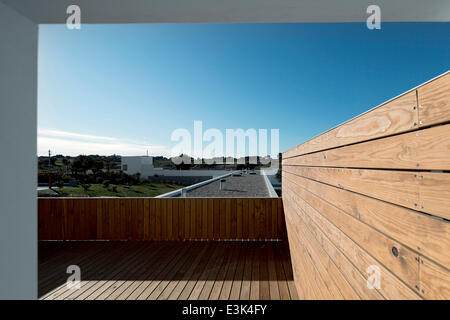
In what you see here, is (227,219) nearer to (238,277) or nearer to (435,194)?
(238,277)

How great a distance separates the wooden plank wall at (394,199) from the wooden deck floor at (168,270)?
1838 mm

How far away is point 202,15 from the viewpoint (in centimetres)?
179

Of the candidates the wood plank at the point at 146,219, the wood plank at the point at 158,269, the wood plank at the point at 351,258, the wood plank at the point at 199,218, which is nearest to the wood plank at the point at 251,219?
the wood plank at the point at 199,218

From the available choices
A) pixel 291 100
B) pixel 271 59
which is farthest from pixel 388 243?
pixel 291 100

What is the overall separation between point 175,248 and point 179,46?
180 inches

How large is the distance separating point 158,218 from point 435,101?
4.53m

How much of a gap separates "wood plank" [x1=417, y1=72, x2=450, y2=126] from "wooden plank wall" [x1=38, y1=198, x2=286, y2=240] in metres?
3.95

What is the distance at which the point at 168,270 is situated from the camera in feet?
10.4

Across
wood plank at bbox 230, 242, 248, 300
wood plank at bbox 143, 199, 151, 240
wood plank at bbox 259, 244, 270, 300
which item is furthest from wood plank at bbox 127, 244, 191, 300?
wood plank at bbox 259, 244, 270, 300

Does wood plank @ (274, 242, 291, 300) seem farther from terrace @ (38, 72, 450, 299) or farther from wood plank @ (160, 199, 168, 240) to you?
wood plank @ (160, 199, 168, 240)

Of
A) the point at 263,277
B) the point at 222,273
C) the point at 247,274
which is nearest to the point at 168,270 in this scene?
the point at 222,273

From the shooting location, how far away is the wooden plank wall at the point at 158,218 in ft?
14.3

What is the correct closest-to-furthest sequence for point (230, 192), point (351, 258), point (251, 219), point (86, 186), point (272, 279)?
point (351, 258) < point (272, 279) < point (251, 219) < point (230, 192) < point (86, 186)
